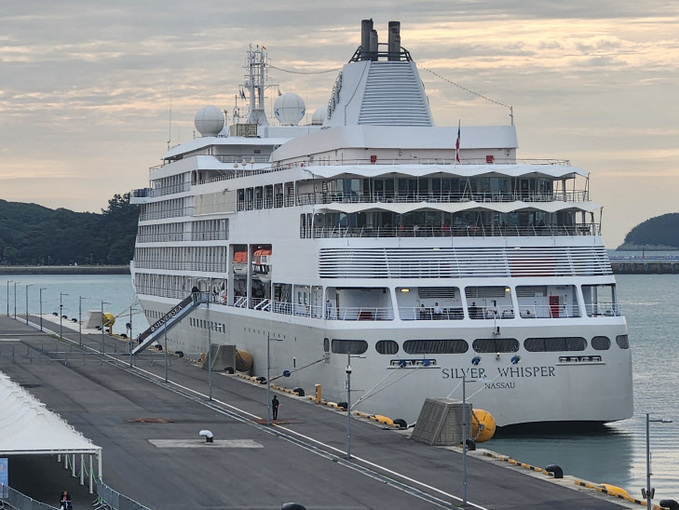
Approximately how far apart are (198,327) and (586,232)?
33.1 m

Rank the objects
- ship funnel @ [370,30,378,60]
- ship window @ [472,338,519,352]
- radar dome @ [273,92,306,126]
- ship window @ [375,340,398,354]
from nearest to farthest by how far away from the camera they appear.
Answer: ship window @ [472,338,519,352]
ship window @ [375,340,398,354]
ship funnel @ [370,30,378,60]
radar dome @ [273,92,306,126]

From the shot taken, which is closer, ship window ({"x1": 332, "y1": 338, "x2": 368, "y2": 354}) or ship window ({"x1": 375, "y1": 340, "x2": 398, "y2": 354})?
ship window ({"x1": 375, "y1": 340, "x2": 398, "y2": 354})

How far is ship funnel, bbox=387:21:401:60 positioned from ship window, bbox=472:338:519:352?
23.1 metres

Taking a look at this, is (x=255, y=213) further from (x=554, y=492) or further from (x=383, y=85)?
(x=554, y=492)

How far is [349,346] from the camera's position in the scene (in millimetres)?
65875

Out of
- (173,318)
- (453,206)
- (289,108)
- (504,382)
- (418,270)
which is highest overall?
(289,108)

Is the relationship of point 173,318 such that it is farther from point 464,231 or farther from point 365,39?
point 464,231

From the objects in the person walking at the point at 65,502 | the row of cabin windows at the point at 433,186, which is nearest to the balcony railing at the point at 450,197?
the row of cabin windows at the point at 433,186

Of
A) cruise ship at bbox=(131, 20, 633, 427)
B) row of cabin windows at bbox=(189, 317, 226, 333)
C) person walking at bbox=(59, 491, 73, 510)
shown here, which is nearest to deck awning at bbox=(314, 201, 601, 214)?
cruise ship at bbox=(131, 20, 633, 427)

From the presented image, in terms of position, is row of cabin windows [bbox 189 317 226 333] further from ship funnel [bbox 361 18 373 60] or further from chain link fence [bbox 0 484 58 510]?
chain link fence [bbox 0 484 58 510]

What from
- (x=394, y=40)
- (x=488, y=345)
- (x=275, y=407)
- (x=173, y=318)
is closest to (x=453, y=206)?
(x=488, y=345)

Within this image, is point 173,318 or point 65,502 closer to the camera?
point 65,502

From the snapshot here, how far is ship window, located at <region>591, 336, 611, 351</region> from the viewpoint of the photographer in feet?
214

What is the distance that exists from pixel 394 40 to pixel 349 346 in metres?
23.2
